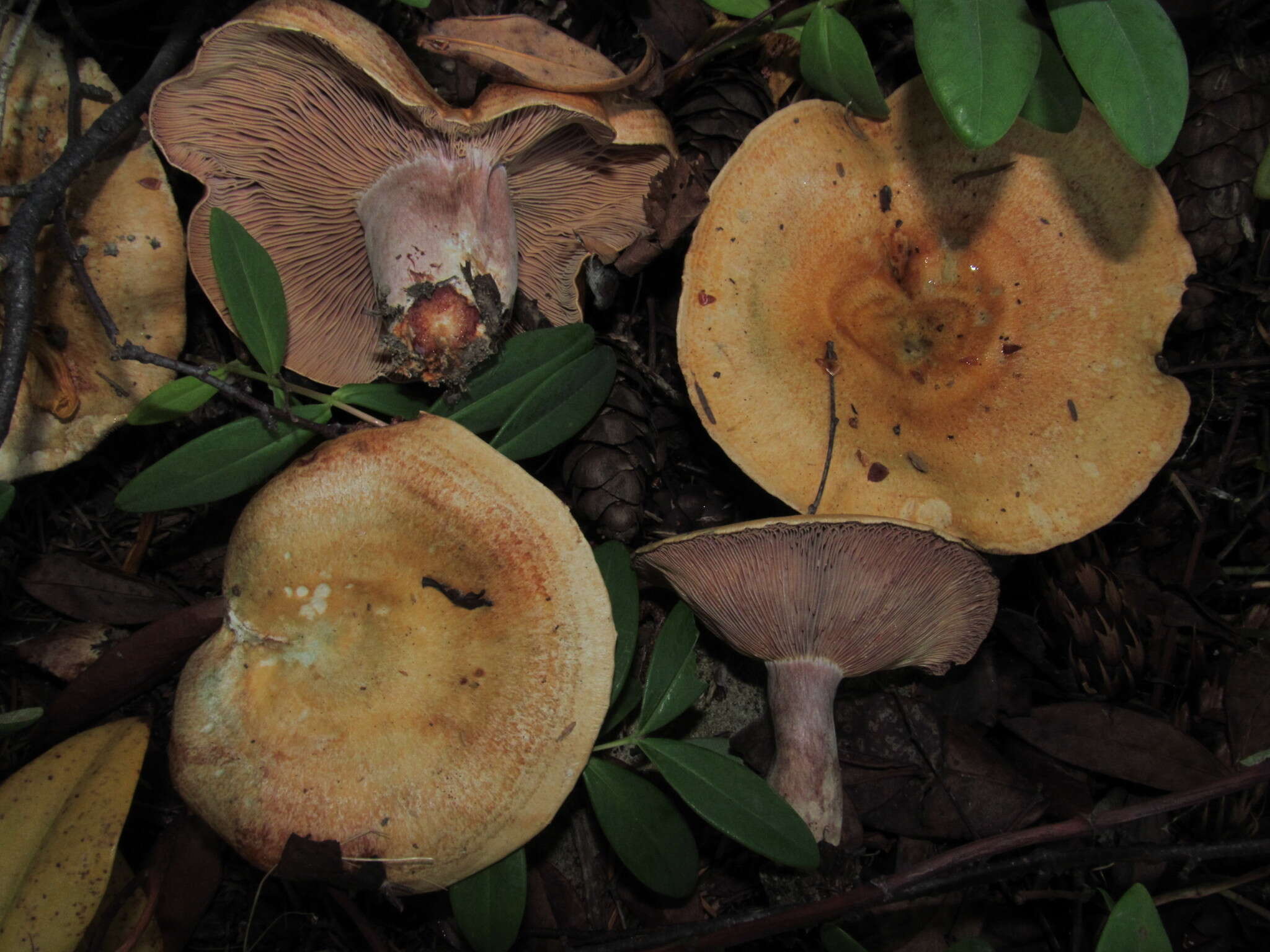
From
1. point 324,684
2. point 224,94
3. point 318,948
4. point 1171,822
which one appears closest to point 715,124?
point 224,94

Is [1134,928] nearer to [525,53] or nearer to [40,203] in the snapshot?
[525,53]

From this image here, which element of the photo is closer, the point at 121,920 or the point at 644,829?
the point at 644,829

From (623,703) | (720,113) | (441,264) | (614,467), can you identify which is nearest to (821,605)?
(623,703)

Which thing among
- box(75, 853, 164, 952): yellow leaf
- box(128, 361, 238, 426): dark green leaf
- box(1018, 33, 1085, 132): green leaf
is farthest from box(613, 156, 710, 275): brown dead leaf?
box(75, 853, 164, 952): yellow leaf

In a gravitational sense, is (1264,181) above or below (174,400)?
above

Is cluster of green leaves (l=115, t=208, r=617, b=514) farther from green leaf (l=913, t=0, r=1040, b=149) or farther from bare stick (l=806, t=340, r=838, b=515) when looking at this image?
green leaf (l=913, t=0, r=1040, b=149)

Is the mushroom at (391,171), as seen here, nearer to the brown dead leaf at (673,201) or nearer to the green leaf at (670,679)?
the brown dead leaf at (673,201)
